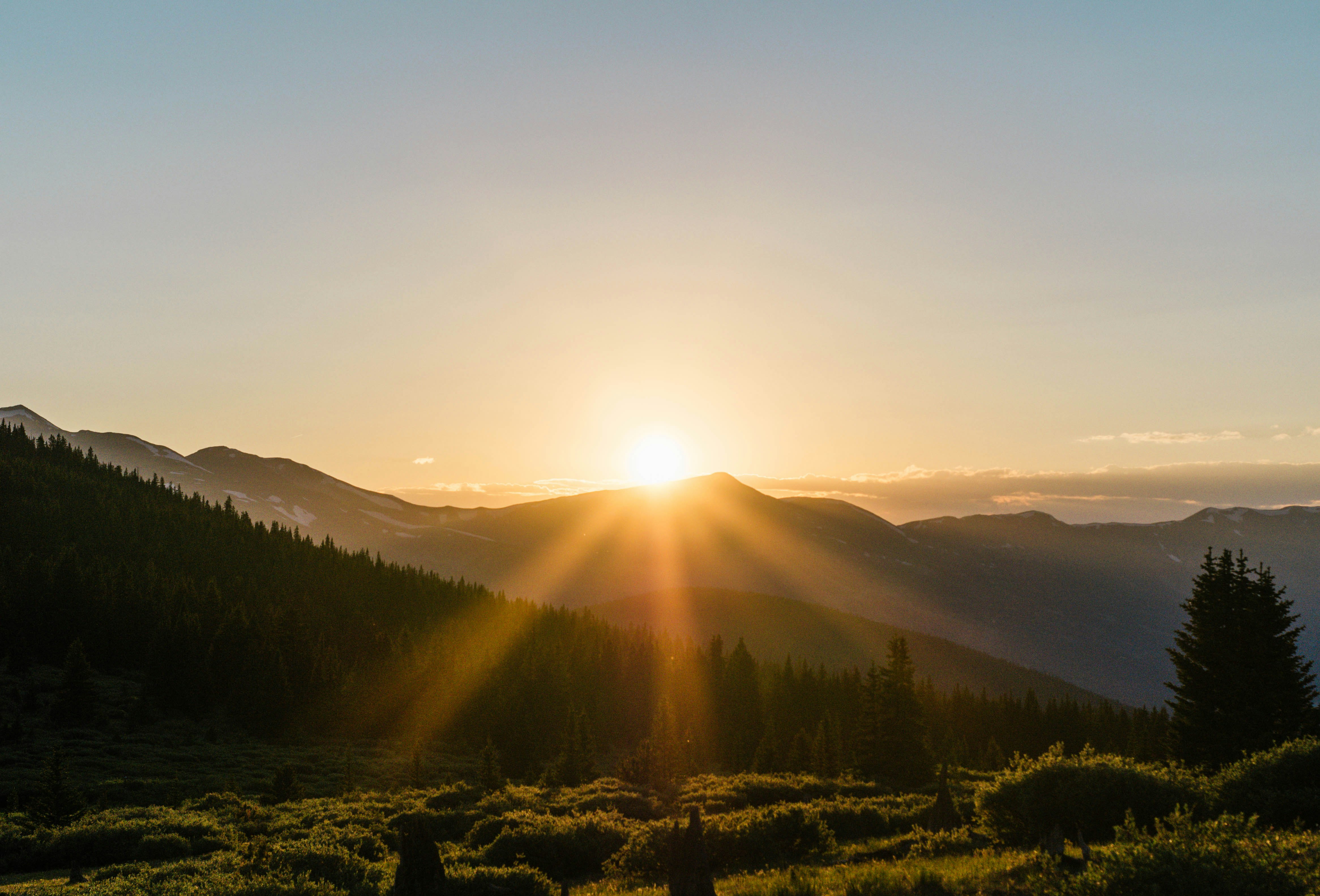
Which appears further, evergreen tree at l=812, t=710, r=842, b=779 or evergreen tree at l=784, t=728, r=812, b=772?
evergreen tree at l=784, t=728, r=812, b=772

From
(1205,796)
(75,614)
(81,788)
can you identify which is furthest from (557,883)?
(75,614)

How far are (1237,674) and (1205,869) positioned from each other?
116 ft

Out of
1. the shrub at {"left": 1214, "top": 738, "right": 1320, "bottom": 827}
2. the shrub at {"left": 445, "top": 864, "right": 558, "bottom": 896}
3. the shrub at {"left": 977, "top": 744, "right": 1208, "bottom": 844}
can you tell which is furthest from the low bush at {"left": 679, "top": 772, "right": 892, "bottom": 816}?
the shrub at {"left": 1214, "top": 738, "right": 1320, "bottom": 827}

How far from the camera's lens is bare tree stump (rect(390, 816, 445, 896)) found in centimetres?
1833

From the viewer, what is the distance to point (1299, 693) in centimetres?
4141

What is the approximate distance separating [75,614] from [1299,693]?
A: 12480 cm

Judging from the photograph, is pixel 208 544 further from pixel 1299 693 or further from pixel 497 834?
pixel 1299 693

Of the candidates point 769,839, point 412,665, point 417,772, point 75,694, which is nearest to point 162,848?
point 769,839

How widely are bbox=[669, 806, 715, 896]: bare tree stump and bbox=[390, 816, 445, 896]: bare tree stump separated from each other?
18.0 ft

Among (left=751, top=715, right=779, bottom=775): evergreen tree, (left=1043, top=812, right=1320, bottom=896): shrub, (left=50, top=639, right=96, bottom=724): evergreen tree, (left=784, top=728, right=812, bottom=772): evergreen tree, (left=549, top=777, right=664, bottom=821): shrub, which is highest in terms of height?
(left=1043, top=812, right=1320, bottom=896): shrub

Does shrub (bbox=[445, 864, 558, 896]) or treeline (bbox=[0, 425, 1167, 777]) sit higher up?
shrub (bbox=[445, 864, 558, 896])

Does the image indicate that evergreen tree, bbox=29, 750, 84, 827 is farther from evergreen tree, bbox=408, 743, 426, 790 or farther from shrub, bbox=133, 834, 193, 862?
evergreen tree, bbox=408, 743, 426, 790

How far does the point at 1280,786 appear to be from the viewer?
23.2 m

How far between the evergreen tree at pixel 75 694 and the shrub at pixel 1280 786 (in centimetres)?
9397
